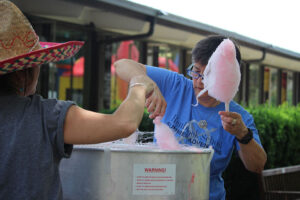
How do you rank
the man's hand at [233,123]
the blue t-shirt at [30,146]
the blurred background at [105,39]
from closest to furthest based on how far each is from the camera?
the blue t-shirt at [30,146], the man's hand at [233,123], the blurred background at [105,39]

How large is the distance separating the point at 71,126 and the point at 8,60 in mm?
282

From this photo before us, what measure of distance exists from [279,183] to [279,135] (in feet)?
3.94

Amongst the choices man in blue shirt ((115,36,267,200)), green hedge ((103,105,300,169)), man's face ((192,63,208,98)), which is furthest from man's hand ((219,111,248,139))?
green hedge ((103,105,300,169))

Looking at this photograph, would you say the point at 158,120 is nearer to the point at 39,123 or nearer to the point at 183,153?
the point at 183,153

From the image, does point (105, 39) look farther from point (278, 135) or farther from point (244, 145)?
point (244, 145)

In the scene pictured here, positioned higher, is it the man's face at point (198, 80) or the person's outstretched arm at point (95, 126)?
the man's face at point (198, 80)

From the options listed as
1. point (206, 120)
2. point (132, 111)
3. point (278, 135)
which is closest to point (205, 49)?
point (206, 120)

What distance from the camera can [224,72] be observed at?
1.45 m

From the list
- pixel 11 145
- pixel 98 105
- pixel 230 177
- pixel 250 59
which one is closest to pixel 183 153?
pixel 11 145

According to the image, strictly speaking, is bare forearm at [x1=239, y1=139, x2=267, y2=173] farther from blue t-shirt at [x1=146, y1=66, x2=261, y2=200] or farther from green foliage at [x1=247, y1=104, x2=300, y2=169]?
green foliage at [x1=247, y1=104, x2=300, y2=169]

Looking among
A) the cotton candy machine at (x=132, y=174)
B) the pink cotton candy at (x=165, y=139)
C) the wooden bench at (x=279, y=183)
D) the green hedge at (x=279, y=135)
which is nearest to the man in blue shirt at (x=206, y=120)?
the pink cotton candy at (x=165, y=139)

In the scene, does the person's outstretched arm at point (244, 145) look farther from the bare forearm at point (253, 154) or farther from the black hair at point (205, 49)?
the black hair at point (205, 49)

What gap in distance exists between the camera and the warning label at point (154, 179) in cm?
128

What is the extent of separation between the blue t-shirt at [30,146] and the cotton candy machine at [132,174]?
160mm
